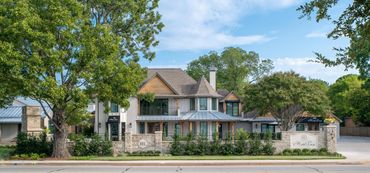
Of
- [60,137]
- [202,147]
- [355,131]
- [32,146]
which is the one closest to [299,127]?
[202,147]

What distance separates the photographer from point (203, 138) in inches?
1309

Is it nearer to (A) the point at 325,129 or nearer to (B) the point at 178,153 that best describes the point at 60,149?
(B) the point at 178,153

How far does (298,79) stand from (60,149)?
83.8ft

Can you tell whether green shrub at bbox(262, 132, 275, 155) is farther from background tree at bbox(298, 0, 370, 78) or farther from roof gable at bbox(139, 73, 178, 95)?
background tree at bbox(298, 0, 370, 78)

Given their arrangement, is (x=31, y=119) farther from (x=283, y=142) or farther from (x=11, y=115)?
(x=283, y=142)

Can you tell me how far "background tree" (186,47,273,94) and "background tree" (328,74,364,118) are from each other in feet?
49.8

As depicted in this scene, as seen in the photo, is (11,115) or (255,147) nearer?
(255,147)

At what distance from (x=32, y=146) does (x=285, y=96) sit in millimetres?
23958

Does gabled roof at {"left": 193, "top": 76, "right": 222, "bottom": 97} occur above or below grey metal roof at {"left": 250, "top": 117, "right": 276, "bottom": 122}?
above

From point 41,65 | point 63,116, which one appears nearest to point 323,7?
point 41,65

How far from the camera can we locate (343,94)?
90.2m

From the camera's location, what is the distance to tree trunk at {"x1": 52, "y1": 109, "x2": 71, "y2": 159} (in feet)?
99.6

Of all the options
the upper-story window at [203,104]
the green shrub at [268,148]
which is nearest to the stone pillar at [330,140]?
the green shrub at [268,148]

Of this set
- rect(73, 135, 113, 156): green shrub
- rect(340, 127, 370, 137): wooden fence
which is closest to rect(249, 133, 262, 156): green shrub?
rect(73, 135, 113, 156): green shrub
